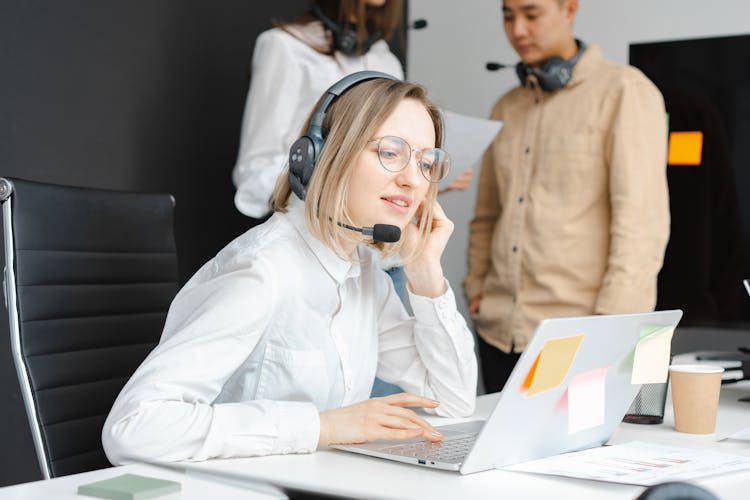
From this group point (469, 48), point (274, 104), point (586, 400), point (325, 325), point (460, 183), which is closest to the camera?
point (586, 400)

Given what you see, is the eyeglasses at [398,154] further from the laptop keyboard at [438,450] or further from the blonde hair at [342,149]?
the laptop keyboard at [438,450]

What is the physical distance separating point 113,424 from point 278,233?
1.30 ft

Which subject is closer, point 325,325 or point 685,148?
point 325,325

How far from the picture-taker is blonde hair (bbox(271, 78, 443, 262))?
1375 millimetres

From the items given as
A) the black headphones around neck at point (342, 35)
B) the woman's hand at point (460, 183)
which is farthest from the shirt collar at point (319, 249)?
the black headphones around neck at point (342, 35)

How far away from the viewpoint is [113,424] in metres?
1.11

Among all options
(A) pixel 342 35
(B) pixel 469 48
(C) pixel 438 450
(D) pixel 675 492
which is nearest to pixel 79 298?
(C) pixel 438 450

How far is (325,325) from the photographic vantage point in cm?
142

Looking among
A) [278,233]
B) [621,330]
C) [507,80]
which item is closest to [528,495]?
[621,330]

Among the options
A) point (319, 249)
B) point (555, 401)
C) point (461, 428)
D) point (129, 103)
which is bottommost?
point (461, 428)

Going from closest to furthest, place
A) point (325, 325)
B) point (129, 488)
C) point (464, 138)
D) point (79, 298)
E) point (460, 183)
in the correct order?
point (129, 488) → point (325, 325) → point (79, 298) → point (464, 138) → point (460, 183)

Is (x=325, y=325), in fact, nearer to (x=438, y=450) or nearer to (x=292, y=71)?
(x=438, y=450)

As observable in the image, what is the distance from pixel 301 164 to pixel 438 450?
1.66 feet

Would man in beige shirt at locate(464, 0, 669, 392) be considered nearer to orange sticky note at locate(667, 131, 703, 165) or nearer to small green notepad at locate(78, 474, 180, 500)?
orange sticky note at locate(667, 131, 703, 165)
